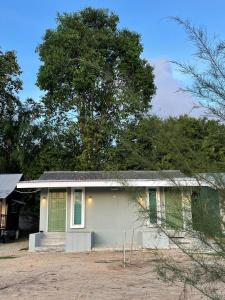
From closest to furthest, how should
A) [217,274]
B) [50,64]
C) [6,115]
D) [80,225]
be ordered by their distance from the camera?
[217,274]
[80,225]
[50,64]
[6,115]

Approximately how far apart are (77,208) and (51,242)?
6.39 feet

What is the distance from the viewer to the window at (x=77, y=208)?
1998 cm

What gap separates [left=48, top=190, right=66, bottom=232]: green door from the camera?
20375 mm

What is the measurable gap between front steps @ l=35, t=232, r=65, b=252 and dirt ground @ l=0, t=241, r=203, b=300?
210cm

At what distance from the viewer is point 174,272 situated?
11.6 ft

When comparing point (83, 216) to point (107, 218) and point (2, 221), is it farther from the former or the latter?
point (2, 221)

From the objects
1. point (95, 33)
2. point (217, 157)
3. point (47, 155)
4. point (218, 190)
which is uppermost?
point (95, 33)

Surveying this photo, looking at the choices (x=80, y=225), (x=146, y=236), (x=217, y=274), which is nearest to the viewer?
(x=217, y=274)

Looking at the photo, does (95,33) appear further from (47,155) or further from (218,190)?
(218,190)

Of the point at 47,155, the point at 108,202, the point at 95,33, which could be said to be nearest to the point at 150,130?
the point at 108,202

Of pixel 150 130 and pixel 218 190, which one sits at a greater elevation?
pixel 150 130

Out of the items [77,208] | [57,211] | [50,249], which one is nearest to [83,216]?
[77,208]

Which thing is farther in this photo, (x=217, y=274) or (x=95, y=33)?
(x=95, y=33)

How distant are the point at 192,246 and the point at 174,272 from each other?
0.26 meters
